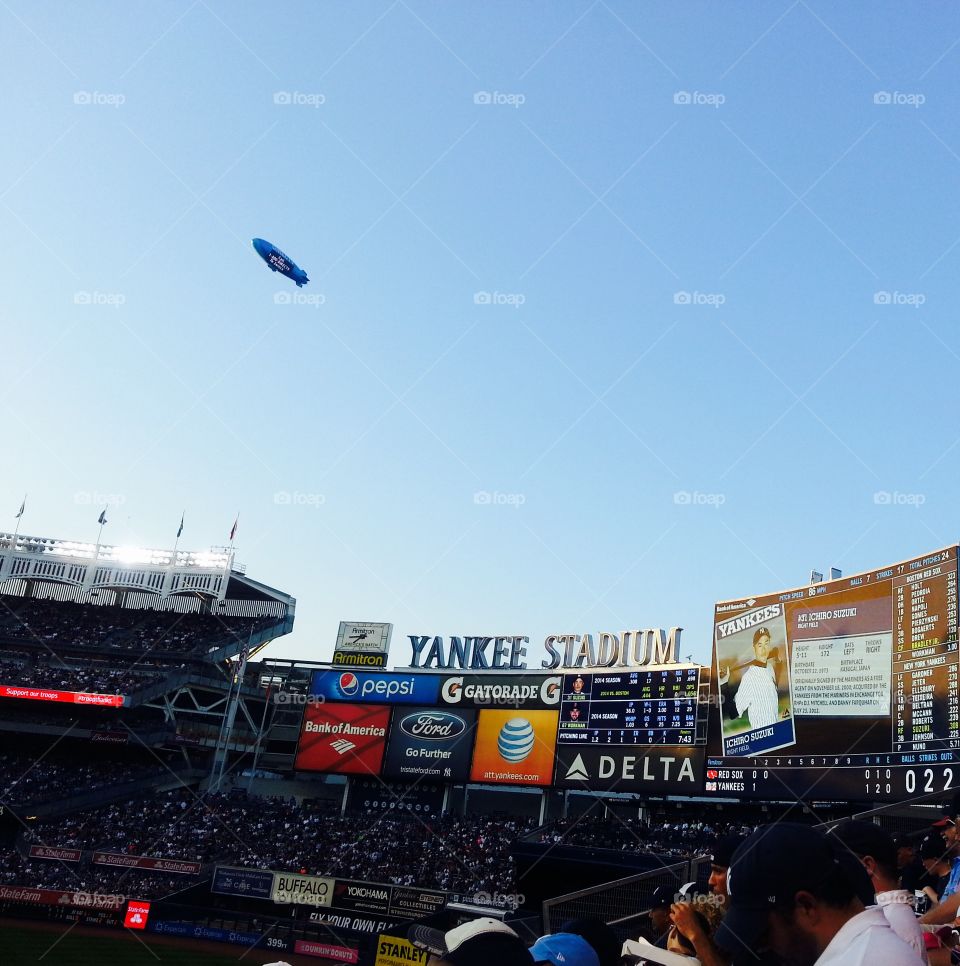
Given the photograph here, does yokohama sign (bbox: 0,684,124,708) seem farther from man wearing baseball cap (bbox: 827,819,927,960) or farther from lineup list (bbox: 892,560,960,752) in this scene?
man wearing baseball cap (bbox: 827,819,927,960)

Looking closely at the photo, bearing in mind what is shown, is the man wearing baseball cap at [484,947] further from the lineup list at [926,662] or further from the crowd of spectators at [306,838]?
the crowd of spectators at [306,838]

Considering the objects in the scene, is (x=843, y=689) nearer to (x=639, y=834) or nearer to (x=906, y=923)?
(x=639, y=834)

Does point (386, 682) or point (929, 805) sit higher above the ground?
point (386, 682)

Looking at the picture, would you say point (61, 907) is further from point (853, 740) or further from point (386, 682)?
point (853, 740)

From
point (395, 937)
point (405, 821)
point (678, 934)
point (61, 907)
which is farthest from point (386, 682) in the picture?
point (678, 934)

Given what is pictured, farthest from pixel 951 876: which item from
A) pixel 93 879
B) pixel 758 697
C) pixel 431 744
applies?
pixel 93 879

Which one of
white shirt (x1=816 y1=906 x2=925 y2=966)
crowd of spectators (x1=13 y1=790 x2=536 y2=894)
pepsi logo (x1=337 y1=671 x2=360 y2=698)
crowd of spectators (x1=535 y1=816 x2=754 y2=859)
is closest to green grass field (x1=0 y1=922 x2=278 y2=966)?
crowd of spectators (x1=13 y1=790 x2=536 y2=894)

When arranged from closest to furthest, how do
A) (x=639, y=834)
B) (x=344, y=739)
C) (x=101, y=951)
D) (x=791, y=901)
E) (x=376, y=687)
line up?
(x=791, y=901) → (x=101, y=951) → (x=639, y=834) → (x=344, y=739) → (x=376, y=687)
